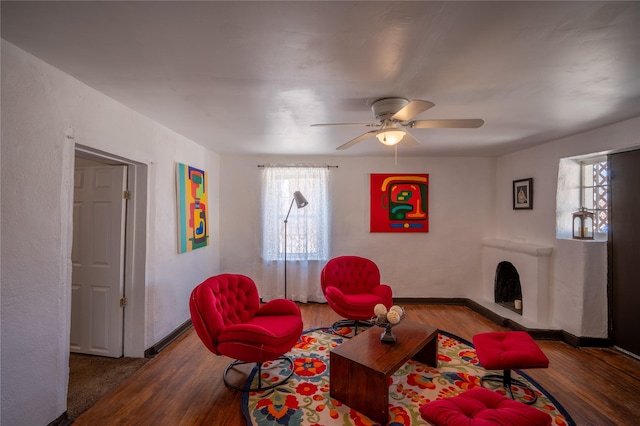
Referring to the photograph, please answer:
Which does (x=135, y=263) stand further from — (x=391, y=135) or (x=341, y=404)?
(x=391, y=135)

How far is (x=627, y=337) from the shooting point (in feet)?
9.66

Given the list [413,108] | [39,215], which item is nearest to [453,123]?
[413,108]

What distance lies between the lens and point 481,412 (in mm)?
1555

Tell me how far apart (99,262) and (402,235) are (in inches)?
158

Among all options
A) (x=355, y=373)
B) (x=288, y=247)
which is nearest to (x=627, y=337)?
(x=355, y=373)

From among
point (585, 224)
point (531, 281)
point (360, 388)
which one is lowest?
point (360, 388)

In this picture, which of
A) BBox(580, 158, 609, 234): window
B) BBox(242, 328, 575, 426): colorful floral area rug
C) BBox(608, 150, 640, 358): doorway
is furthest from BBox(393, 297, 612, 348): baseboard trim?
BBox(580, 158, 609, 234): window

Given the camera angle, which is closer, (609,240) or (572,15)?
(572,15)

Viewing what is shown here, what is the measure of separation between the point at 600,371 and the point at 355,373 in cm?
244

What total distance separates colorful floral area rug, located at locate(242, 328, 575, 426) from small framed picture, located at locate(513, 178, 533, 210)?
2301 mm

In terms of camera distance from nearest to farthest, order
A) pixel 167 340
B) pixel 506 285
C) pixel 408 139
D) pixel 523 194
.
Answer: pixel 408 139 → pixel 167 340 → pixel 523 194 → pixel 506 285

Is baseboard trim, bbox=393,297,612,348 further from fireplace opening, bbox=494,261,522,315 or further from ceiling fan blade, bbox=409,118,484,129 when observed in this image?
ceiling fan blade, bbox=409,118,484,129

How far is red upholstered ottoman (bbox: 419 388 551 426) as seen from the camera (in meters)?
1.46

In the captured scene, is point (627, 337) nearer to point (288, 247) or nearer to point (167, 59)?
point (288, 247)
